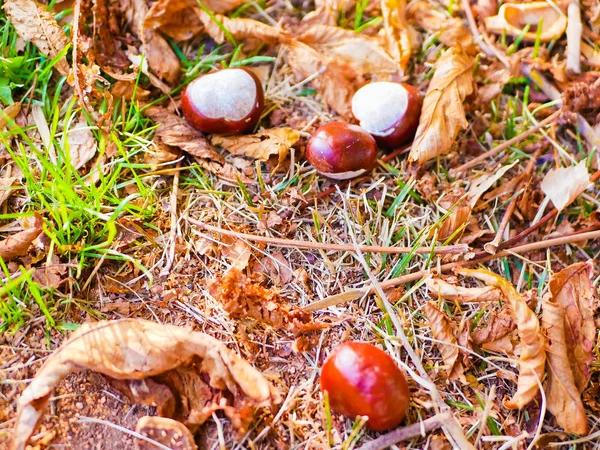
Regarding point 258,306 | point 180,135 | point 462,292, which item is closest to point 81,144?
point 180,135

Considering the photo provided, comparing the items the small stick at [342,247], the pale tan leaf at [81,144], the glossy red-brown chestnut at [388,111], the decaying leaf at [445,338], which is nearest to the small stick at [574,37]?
the glossy red-brown chestnut at [388,111]

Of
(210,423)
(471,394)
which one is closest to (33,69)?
(210,423)

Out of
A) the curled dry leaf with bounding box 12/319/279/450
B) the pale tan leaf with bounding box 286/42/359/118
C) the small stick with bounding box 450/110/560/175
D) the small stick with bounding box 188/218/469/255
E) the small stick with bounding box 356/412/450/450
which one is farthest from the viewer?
the pale tan leaf with bounding box 286/42/359/118

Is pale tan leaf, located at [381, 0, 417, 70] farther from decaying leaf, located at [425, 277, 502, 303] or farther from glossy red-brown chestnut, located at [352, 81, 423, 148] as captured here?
decaying leaf, located at [425, 277, 502, 303]

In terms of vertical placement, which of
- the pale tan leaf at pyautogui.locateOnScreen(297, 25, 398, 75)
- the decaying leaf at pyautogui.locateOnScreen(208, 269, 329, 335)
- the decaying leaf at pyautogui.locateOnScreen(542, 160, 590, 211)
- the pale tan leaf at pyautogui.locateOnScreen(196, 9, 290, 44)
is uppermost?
the pale tan leaf at pyautogui.locateOnScreen(196, 9, 290, 44)

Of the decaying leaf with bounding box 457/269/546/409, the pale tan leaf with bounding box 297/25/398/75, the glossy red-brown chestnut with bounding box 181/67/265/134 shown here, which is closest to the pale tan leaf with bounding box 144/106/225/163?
the glossy red-brown chestnut with bounding box 181/67/265/134

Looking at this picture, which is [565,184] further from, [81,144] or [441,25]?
[81,144]
